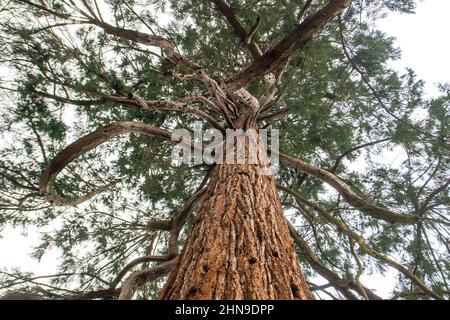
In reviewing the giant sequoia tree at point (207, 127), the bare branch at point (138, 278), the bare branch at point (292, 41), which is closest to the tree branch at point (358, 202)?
the giant sequoia tree at point (207, 127)

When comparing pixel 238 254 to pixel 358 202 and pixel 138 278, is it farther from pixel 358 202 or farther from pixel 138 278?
pixel 358 202

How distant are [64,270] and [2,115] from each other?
180 cm

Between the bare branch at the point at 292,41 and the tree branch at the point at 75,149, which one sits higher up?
the bare branch at the point at 292,41

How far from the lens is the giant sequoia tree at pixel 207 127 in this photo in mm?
2357

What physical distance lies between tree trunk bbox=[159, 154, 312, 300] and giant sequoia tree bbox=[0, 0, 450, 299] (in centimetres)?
3

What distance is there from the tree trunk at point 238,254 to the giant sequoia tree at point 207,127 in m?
0.03

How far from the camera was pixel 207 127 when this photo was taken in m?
3.86

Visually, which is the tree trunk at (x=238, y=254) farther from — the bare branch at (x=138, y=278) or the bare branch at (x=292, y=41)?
the bare branch at (x=292, y=41)

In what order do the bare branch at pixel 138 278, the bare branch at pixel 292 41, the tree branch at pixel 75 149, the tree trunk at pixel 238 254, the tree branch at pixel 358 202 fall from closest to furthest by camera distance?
the tree trunk at pixel 238 254 → the bare branch at pixel 138 278 → the bare branch at pixel 292 41 → the tree branch at pixel 75 149 → the tree branch at pixel 358 202

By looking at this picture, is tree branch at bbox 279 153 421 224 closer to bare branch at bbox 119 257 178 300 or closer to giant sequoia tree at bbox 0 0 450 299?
giant sequoia tree at bbox 0 0 450 299

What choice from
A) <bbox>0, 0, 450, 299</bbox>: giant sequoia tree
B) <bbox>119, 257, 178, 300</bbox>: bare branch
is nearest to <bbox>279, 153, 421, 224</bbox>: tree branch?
<bbox>0, 0, 450, 299</bbox>: giant sequoia tree

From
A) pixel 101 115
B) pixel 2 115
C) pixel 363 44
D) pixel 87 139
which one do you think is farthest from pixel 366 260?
pixel 2 115

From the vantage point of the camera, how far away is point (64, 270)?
135 inches
